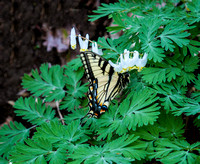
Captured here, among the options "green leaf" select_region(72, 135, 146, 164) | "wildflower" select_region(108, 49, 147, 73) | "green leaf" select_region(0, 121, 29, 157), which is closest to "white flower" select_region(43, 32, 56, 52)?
"green leaf" select_region(0, 121, 29, 157)

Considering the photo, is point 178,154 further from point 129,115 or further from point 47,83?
point 47,83

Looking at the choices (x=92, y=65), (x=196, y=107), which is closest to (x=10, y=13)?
(x=92, y=65)

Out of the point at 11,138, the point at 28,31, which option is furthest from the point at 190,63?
the point at 28,31

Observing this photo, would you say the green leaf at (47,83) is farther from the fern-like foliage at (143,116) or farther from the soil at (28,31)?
the soil at (28,31)

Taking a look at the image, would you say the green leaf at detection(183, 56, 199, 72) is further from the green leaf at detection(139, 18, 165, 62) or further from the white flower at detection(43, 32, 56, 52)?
the white flower at detection(43, 32, 56, 52)

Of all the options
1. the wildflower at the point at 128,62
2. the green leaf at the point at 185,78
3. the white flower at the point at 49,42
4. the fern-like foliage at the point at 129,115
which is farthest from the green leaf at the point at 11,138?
the white flower at the point at 49,42

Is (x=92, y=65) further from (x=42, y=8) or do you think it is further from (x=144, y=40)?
(x=42, y=8)
